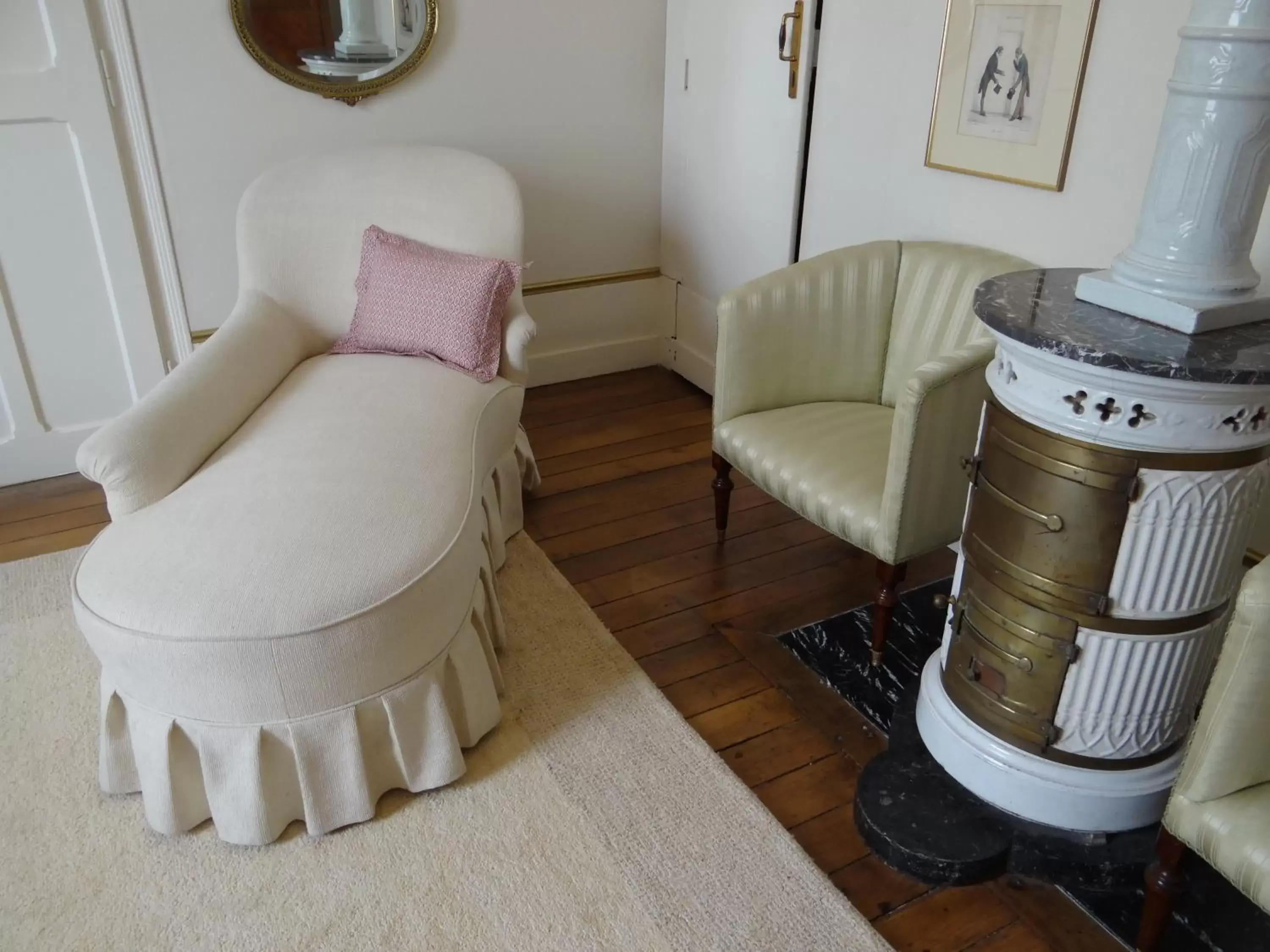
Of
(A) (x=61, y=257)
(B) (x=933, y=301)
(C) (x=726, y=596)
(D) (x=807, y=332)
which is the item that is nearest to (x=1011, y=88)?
(B) (x=933, y=301)

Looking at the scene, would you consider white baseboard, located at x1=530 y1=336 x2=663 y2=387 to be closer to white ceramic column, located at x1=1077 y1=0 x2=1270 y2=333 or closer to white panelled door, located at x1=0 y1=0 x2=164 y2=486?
white panelled door, located at x1=0 y1=0 x2=164 y2=486

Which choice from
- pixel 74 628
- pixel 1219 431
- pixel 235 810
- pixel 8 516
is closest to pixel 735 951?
pixel 235 810

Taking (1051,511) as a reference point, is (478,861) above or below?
below

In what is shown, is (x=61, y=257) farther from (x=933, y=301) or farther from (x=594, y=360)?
(x=933, y=301)

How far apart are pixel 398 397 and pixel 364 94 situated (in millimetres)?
1339

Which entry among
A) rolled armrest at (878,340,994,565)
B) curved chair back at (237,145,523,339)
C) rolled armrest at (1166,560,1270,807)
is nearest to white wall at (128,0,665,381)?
curved chair back at (237,145,523,339)

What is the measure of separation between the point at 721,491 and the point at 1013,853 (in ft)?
3.78

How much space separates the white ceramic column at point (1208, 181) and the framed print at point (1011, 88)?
67 centimetres

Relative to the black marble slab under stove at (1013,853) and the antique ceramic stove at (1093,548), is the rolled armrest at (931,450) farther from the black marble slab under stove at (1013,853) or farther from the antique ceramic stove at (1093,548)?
the black marble slab under stove at (1013,853)

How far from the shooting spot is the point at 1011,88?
210 cm

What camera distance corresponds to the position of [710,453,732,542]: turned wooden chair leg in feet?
8.01

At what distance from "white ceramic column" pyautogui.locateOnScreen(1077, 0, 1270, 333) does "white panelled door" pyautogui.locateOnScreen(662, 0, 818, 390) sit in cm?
148

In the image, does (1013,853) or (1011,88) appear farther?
(1011,88)

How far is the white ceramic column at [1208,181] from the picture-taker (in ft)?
4.16
